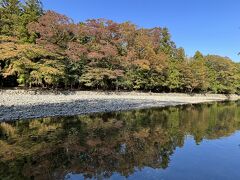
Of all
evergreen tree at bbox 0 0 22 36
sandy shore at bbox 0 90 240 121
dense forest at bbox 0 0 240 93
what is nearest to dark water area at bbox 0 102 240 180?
sandy shore at bbox 0 90 240 121

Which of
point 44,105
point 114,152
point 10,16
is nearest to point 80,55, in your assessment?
point 10,16

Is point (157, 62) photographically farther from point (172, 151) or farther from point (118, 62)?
point (172, 151)

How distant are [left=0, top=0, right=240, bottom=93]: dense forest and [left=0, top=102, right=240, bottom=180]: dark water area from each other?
12.7 meters

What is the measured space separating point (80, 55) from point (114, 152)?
939 inches

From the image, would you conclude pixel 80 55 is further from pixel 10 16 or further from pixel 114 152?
pixel 114 152

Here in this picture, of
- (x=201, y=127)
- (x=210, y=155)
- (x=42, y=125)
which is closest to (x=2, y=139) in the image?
(x=42, y=125)

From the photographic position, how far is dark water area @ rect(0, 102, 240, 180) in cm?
774

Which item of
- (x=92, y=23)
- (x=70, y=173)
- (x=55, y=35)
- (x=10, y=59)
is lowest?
(x=70, y=173)

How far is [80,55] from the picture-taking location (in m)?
32.5

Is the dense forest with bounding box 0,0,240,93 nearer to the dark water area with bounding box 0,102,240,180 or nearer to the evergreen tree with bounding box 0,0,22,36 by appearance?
the evergreen tree with bounding box 0,0,22,36

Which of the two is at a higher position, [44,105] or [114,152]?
[44,105]

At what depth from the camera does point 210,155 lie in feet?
32.9

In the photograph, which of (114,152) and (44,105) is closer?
(114,152)

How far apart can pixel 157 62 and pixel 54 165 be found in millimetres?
34856
